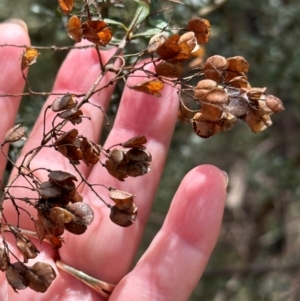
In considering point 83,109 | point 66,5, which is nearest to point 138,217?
point 83,109

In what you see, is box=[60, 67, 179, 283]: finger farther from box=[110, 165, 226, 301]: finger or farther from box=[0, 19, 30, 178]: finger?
box=[0, 19, 30, 178]: finger

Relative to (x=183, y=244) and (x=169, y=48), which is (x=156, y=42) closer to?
(x=169, y=48)

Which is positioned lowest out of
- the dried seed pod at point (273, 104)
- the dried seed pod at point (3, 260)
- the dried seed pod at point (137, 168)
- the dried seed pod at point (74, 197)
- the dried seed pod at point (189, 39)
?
the dried seed pod at point (3, 260)

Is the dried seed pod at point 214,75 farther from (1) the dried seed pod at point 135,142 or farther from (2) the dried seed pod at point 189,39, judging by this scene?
(1) the dried seed pod at point 135,142

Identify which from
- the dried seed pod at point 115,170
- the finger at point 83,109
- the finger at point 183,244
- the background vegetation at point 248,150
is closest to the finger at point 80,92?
the finger at point 83,109

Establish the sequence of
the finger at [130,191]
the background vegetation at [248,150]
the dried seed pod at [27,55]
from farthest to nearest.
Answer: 1. the background vegetation at [248,150]
2. the finger at [130,191]
3. the dried seed pod at [27,55]

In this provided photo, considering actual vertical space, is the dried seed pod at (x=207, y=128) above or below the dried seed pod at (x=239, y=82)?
below
